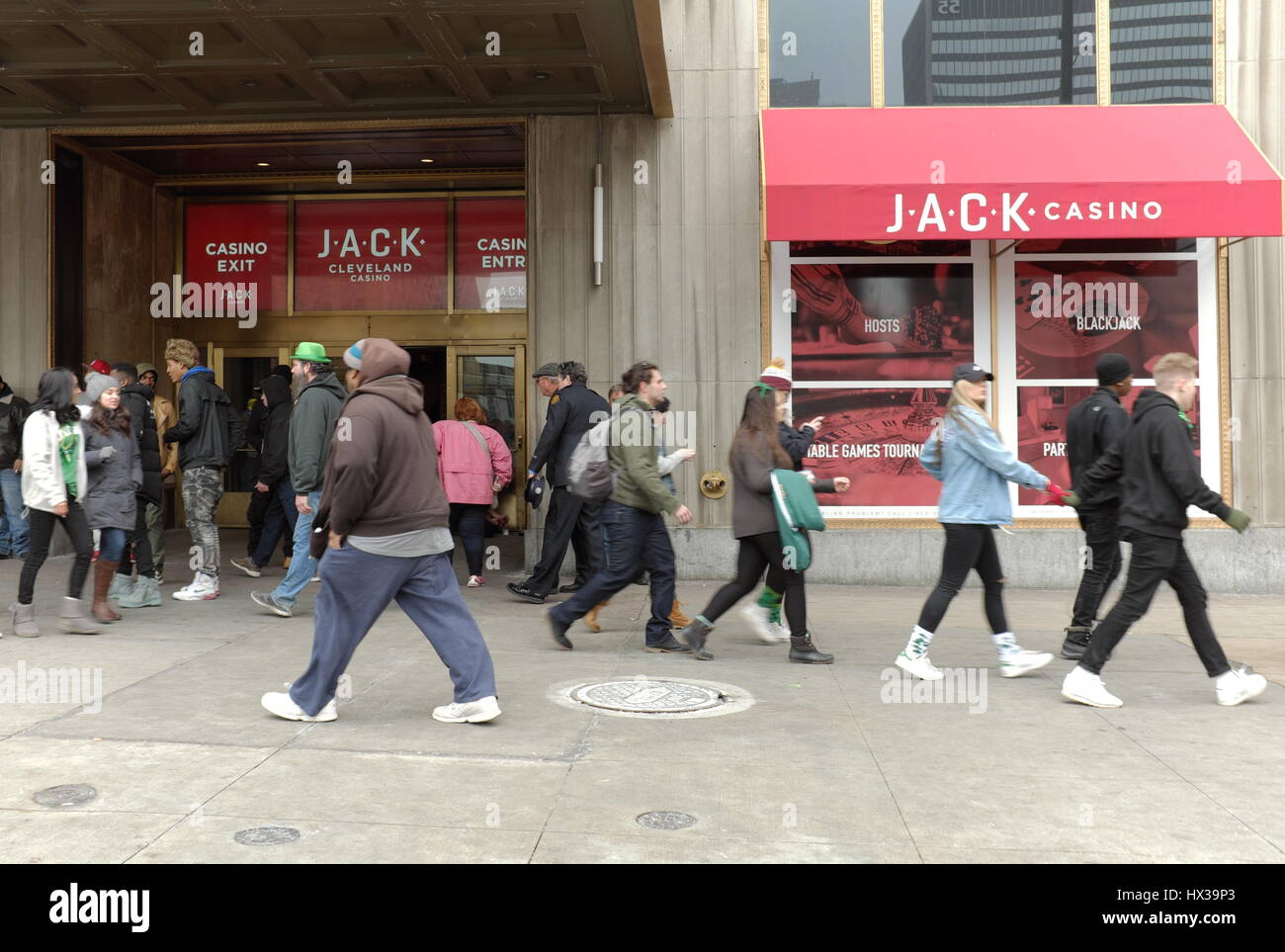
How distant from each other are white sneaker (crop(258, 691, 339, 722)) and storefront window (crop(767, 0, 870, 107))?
733 centimetres

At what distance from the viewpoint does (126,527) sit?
7.66 meters

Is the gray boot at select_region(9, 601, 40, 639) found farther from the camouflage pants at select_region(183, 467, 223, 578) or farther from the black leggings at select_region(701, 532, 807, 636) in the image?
the black leggings at select_region(701, 532, 807, 636)

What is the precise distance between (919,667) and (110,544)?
17.5 feet

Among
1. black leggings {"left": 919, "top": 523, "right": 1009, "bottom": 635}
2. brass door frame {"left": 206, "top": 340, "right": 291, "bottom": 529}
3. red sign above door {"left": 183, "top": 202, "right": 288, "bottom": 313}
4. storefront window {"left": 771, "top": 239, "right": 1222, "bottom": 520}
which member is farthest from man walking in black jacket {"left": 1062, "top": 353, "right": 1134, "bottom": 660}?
red sign above door {"left": 183, "top": 202, "right": 288, "bottom": 313}

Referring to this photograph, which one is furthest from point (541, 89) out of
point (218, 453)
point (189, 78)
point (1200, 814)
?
point (1200, 814)

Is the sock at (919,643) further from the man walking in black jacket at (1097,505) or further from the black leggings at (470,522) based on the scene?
the black leggings at (470,522)

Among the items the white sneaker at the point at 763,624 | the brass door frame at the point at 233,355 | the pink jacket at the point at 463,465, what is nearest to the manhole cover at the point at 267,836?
the white sneaker at the point at 763,624

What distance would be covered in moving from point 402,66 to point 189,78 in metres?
2.03

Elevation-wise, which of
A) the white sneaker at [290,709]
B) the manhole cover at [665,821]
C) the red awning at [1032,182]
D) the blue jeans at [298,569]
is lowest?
the manhole cover at [665,821]

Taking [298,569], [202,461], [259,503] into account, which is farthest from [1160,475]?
[259,503]

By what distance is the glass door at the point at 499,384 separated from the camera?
14078 mm

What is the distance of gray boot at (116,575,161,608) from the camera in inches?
333

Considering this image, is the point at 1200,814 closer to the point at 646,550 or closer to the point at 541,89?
the point at 646,550

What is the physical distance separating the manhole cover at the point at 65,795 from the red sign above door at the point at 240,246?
35.6 ft
